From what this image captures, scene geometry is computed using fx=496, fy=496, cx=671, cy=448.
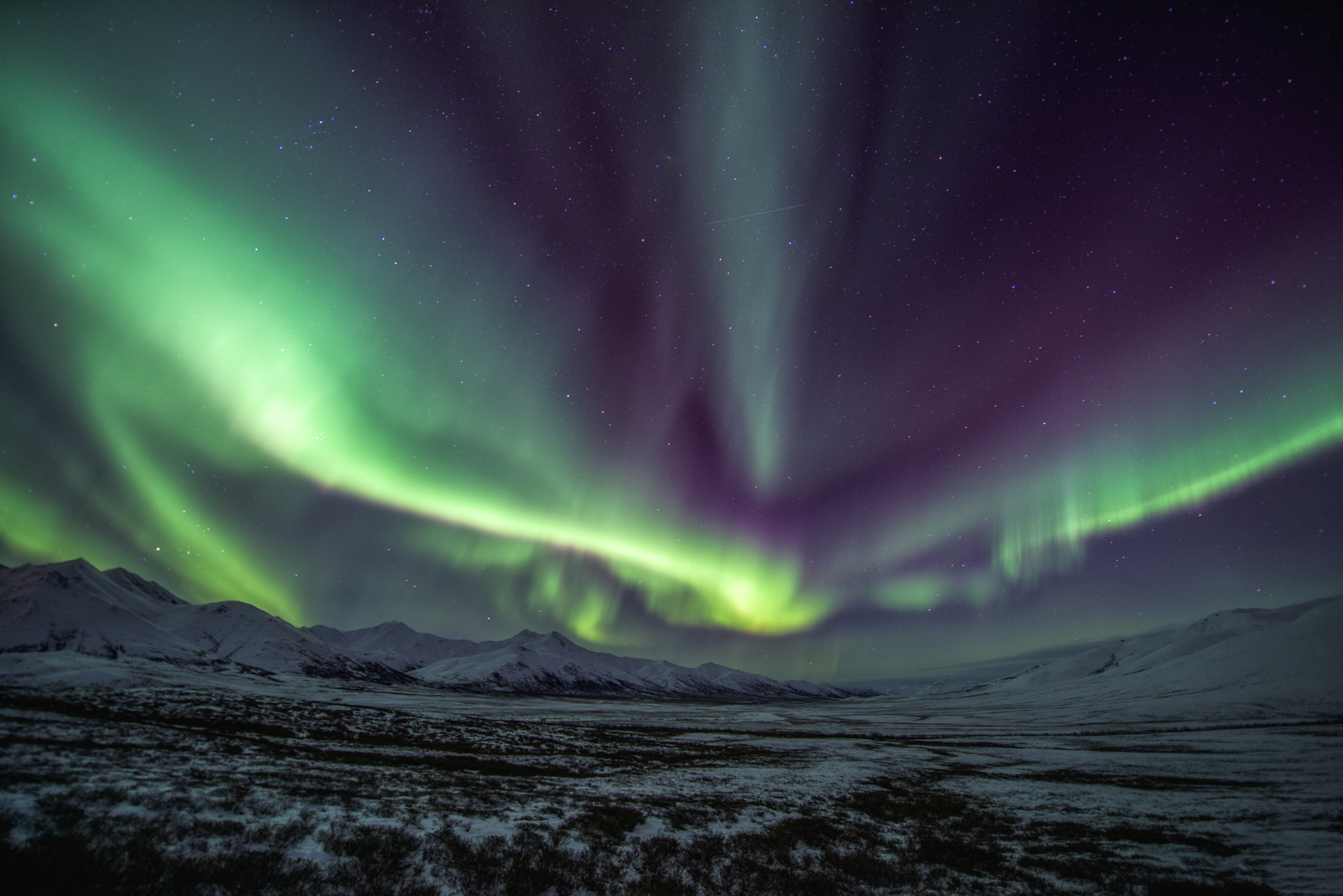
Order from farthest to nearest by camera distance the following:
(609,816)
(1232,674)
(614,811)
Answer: (1232,674)
(614,811)
(609,816)

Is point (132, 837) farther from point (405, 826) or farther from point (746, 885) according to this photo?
point (746, 885)

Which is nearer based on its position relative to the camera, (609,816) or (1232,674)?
(609,816)

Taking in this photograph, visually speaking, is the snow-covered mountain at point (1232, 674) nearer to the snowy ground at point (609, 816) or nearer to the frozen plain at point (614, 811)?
the frozen plain at point (614, 811)

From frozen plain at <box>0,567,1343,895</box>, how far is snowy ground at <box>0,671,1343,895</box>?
0.35ft

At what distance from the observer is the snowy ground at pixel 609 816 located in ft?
37.3

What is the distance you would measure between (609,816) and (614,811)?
811mm

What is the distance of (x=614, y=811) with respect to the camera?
57.5 feet

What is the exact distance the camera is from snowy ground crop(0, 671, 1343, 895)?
37.3 feet

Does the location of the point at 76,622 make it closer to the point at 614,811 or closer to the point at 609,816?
the point at 614,811

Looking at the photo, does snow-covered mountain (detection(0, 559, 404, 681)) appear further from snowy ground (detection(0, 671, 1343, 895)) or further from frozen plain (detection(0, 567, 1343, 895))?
snowy ground (detection(0, 671, 1343, 895))

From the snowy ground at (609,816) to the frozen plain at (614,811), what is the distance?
107mm

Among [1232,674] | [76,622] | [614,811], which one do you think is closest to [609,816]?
[614,811]

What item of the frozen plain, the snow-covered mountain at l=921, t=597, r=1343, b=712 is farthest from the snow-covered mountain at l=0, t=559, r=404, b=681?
the snow-covered mountain at l=921, t=597, r=1343, b=712

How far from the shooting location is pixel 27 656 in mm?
57375
